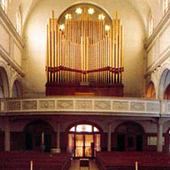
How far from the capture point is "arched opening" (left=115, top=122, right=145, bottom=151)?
2492 cm

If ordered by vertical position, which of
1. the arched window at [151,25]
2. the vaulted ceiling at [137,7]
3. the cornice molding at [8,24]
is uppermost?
the vaulted ceiling at [137,7]

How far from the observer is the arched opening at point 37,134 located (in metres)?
24.7

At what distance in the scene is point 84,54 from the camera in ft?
78.2

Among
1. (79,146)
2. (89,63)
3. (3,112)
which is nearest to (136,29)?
(89,63)

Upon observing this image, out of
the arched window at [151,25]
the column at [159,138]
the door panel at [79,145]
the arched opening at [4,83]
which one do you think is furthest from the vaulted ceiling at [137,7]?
the door panel at [79,145]

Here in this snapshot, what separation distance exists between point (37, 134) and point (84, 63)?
20.8 feet

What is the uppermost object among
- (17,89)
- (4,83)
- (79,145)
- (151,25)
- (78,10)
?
(78,10)

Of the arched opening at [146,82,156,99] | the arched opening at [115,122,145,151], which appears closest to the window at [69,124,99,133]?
the arched opening at [115,122,145,151]

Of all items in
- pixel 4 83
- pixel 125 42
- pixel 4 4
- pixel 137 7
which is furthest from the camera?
pixel 125 42

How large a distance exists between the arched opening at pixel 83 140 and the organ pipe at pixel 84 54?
142 inches

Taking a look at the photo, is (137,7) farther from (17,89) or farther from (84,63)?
(17,89)

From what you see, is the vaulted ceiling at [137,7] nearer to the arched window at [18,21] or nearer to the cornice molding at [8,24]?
the arched window at [18,21]

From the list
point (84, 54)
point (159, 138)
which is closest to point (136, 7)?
point (84, 54)

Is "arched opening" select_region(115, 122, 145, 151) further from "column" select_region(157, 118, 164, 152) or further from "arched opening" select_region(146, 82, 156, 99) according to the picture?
"arched opening" select_region(146, 82, 156, 99)
